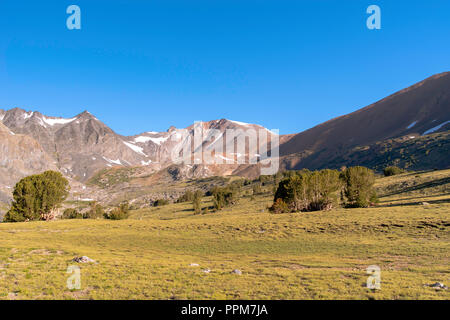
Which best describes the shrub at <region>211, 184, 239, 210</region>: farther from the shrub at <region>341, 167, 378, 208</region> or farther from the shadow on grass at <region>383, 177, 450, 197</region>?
the shadow on grass at <region>383, 177, 450, 197</region>

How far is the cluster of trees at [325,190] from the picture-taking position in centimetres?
5288

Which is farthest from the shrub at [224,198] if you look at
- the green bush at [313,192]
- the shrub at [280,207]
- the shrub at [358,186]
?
the shrub at [358,186]

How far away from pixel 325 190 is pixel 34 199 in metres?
56.0

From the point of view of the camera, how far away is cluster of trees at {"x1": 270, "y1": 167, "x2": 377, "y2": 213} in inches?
2082

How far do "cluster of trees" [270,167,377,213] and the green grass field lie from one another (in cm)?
1156

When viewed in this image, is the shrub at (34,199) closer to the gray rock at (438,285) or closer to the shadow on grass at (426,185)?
the gray rock at (438,285)

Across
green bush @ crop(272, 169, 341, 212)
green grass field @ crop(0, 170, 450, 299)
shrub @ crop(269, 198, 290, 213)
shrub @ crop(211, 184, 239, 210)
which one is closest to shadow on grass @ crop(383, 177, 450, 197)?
green bush @ crop(272, 169, 341, 212)

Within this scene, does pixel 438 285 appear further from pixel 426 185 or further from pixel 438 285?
pixel 426 185

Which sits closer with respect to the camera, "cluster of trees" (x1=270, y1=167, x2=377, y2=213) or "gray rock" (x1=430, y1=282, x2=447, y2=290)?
"gray rock" (x1=430, y1=282, x2=447, y2=290)

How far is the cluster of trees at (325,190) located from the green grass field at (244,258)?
11557mm

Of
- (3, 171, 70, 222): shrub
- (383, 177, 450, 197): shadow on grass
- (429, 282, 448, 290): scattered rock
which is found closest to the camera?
(429, 282, 448, 290): scattered rock
